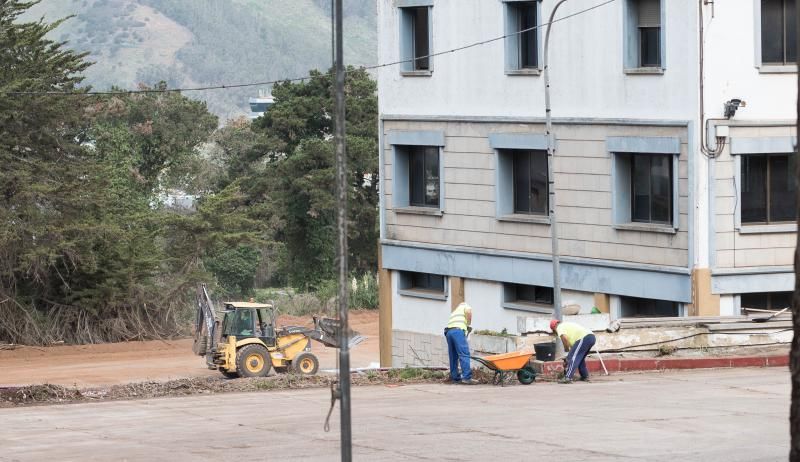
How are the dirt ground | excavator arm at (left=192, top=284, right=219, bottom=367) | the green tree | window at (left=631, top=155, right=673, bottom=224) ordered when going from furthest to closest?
the green tree < the dirt ground < excavator arm at (left=192, top=284, right=219, bottom=367) < window at (left=631, top=155, right=673, bottom=224)

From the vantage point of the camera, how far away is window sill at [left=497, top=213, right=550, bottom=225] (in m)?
35.3

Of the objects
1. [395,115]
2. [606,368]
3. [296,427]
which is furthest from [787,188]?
[296,427]

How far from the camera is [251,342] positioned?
35.5 m

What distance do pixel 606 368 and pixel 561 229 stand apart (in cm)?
806

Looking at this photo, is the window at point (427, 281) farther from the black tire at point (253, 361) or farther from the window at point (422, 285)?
the black tire at point (253, 361)

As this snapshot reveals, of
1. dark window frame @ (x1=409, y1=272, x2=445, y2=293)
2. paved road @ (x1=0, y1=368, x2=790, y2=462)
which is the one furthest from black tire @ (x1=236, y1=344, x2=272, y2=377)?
paved road @ (x1=0, y1=368, x2=790, y2=462)

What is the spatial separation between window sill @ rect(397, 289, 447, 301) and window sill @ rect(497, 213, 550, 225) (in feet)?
10.5

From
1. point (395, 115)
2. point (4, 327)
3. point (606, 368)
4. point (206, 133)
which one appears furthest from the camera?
point (206, 133)

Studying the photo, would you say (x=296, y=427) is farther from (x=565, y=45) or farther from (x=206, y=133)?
(x=206, y=133)

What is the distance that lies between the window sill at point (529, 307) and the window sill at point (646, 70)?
6079 millimetres

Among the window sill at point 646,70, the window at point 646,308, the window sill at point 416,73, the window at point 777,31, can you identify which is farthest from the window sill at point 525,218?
the window at point 777,31

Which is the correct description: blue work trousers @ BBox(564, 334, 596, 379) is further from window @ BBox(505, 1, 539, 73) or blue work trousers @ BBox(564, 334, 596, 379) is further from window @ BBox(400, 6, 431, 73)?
window @ BBox(400, 6, 431, 73)

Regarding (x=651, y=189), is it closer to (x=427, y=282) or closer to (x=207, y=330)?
(x=427, y=282)

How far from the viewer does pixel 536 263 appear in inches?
1399
